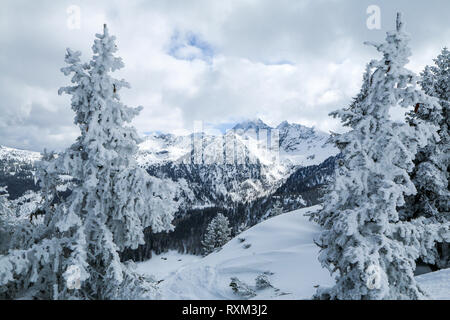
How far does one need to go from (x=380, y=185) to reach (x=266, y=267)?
2055cm

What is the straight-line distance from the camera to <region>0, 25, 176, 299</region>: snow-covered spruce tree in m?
7.46

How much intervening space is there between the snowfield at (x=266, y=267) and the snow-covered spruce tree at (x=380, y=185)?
35.5ft

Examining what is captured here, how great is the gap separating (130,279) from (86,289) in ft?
4.40

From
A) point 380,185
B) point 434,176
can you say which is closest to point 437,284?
point 434,176

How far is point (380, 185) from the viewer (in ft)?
25.2

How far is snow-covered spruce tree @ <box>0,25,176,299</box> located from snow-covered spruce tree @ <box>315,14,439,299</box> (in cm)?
511

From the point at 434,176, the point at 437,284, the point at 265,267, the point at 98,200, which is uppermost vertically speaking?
the point at 434,176

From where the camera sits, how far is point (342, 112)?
8.54 meters

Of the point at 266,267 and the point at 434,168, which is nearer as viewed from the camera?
the point at 434,168

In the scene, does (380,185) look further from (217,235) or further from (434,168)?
(217,235)
